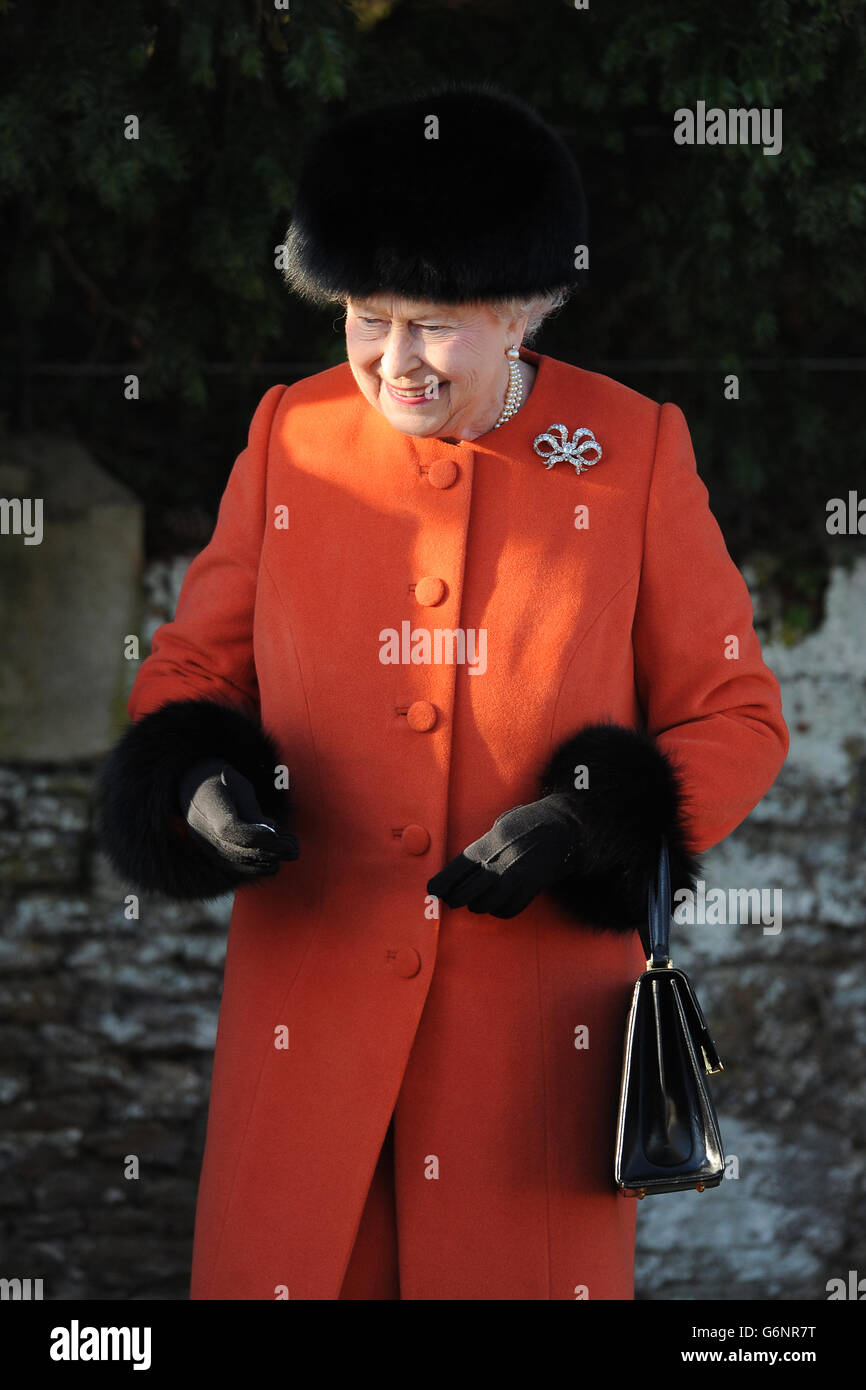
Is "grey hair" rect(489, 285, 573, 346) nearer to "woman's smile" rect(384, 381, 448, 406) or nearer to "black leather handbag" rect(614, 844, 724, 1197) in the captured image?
"woman's smile" rect(384, 381, 448, 406)

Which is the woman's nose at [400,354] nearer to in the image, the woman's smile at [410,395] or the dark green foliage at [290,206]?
the woman's smile at [410,395]

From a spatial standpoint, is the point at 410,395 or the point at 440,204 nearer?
the point at 440,204

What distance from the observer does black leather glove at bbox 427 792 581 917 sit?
1769 millimetres

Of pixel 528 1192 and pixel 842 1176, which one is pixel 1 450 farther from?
Result: pixel 842 1176

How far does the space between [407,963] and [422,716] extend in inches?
12.5

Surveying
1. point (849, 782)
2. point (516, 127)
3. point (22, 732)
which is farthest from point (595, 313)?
point (516, 127)

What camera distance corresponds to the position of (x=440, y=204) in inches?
70.1

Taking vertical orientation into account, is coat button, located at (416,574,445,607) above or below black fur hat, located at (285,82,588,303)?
below

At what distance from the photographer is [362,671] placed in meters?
2.00

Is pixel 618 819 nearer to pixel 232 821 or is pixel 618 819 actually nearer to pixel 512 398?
pixel 232 821

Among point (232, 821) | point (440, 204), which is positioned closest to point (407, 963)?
point (232, 821)

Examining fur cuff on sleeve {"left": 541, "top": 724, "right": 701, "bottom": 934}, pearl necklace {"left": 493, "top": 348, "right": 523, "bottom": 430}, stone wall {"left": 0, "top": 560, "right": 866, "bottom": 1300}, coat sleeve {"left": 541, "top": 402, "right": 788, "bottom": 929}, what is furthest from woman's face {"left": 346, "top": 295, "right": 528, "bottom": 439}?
stone wall {"left": 0, "top": 560, "right": 866, "bottom": 1300}

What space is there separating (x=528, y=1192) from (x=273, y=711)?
715 mm

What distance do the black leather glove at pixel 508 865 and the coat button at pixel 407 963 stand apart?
0.53ft
